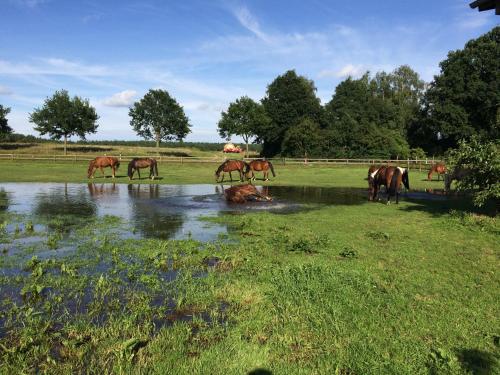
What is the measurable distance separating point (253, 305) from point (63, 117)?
6279 cm

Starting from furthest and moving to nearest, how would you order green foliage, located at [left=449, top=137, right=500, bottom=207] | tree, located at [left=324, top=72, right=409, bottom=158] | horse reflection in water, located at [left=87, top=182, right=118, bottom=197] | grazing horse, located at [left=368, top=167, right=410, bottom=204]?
tree, located at [left=324, top=72, right=409, bottom=158] → horse reflection in water, located at [left=87, top=182, right=118, bottom=197] → grazing horse, located at [left=368, top=167, right=410, bottom=204] → green foliage, located at [left=449, top=137, right=500, bottom=207]

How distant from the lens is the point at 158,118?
70.2 metres

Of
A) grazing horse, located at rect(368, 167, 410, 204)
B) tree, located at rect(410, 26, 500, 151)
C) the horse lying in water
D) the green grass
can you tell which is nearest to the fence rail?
the green grass

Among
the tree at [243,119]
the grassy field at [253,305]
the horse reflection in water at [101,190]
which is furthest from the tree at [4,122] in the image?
the grassy field at [253,305]

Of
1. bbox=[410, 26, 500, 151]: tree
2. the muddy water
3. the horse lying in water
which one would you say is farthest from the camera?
bbox=[410, 26, 500, 151]: tree

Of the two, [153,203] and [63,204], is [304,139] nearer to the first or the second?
[153,203]

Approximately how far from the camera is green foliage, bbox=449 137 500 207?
39.3ft

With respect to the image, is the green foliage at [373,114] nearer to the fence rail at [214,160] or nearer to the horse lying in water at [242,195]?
the fence rail at [214,160]

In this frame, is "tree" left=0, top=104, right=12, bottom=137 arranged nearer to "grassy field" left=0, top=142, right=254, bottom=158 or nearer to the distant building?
"grassy field" left=0, top=142, right=254, bottom=158

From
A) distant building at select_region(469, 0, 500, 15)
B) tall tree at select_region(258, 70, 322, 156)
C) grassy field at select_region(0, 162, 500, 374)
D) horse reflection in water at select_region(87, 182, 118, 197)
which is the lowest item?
horse reflection in water at select_region(87, 182, 118, 197)

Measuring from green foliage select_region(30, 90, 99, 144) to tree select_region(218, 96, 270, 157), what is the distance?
74.0ft

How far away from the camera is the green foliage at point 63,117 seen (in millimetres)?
58750

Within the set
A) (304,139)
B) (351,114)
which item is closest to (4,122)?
(304,139)

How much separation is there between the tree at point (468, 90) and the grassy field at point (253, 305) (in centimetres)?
4771
